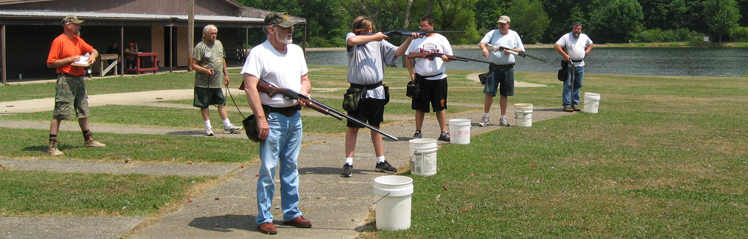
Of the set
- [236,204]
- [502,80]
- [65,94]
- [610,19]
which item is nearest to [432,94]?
[502,80]

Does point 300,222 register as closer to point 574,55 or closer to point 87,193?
point 87,193

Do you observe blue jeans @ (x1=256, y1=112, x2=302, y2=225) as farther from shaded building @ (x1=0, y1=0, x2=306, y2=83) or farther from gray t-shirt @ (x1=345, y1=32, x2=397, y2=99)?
shaded building @ (x1=0, y1=0, x2=306, y2=83)

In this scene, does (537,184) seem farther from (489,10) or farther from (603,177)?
(489,10)

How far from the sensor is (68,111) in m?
8.34

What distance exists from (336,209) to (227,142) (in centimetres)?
393

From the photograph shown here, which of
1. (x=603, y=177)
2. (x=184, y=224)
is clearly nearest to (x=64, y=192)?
(x=184, y=224)

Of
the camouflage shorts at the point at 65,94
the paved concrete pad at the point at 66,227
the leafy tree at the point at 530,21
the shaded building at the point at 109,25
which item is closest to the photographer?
the paved concrete pad at the point at 66,227

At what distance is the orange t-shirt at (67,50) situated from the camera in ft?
26.6

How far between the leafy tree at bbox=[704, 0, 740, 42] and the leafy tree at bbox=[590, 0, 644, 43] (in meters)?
8.33

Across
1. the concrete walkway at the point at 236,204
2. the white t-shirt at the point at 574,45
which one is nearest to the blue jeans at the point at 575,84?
the white t-shirt at the point at 574,45

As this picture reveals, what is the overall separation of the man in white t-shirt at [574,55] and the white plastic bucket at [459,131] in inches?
195

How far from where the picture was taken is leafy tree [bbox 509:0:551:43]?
327ft

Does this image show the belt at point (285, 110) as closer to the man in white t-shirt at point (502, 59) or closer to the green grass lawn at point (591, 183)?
the green grass lawn at point (591, 183)

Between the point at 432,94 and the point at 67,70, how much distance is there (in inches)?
181
